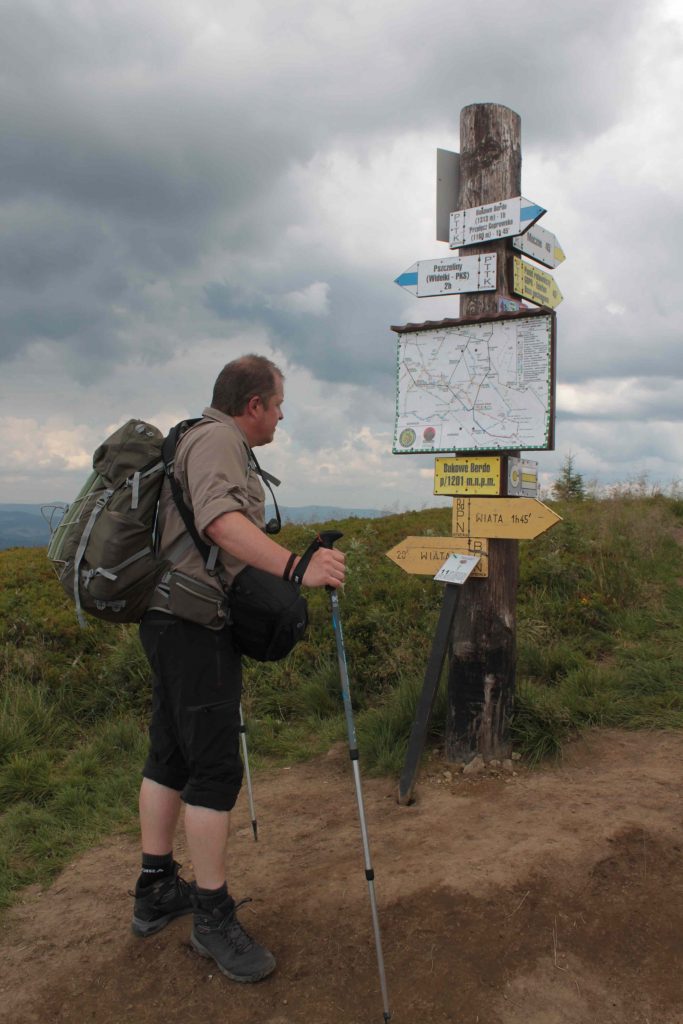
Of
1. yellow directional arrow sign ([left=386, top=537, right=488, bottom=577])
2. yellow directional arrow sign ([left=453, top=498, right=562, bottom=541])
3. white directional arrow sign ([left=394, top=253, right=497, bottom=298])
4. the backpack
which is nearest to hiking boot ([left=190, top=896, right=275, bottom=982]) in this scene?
the backpack

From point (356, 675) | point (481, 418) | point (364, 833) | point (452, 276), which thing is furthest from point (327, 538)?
point (356, 675)

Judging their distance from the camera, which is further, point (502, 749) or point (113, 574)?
point (502, 749)

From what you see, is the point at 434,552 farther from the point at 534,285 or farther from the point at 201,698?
the point at 201,698

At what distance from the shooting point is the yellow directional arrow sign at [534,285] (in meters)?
5.12

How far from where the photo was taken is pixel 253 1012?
3131mm

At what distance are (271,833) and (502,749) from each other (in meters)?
1.52

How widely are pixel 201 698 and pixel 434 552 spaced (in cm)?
223

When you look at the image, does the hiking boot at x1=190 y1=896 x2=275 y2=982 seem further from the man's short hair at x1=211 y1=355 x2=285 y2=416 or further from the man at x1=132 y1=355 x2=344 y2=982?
the man's short hair at x1=211 y1=355 x2=285 y2=416

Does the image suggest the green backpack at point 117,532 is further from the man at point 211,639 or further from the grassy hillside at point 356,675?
the grassy hillside at point 356,675

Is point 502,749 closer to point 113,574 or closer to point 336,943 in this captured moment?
point 336,943

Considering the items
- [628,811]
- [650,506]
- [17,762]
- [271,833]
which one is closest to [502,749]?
[628,811]

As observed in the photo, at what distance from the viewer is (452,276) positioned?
516cm

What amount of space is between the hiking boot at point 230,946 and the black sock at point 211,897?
2 cm

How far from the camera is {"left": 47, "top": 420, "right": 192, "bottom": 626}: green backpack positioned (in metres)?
3.23
